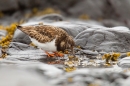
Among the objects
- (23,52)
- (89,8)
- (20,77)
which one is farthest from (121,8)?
(20,77)

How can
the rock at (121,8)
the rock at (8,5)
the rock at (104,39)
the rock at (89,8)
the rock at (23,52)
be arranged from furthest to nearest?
the rock at (121,8), the rock at (89,8), the rock at (8,5), the rock at (104,39), the rock at (23,52)

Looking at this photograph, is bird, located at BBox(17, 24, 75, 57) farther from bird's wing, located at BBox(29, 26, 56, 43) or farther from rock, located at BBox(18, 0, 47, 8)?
rock, located at BBox(18, 0, 47, 8)

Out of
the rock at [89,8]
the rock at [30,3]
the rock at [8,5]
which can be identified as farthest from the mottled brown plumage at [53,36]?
the rock at [89,8]

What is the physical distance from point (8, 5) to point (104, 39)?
36.9 ft

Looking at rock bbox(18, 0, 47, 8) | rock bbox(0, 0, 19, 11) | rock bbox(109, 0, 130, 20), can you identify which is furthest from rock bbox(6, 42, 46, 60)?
rock bbox(109, 0, 130, 20)

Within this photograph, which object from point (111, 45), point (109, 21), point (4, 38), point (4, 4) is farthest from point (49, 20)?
point (109, 21)

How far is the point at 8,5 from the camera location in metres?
22.0

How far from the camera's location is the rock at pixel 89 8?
23.0 meters

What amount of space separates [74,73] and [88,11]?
15.6m

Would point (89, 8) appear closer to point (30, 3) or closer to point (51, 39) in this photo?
point (30, 3)

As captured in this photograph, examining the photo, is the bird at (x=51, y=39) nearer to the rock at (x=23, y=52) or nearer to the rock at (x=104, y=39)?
the rock at (x=23, y=52)

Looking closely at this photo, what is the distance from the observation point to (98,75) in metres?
7.71

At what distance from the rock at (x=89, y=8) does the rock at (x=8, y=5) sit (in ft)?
12.0

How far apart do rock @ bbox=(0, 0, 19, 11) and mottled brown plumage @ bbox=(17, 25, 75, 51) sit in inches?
445
